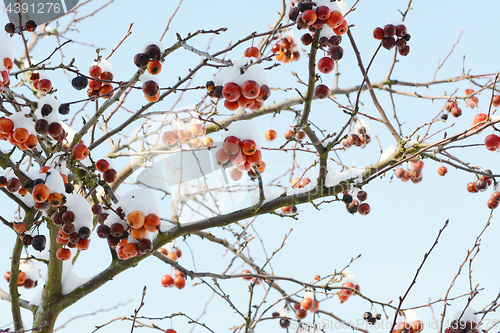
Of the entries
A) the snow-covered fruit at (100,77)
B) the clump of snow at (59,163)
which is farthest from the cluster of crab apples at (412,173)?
the clump of snow at (59,163)

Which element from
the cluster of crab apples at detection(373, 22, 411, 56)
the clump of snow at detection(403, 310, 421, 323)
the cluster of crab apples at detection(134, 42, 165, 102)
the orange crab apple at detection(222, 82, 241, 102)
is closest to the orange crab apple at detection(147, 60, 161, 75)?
the cluster of crab apples at detection(134, 42, 165, 102)

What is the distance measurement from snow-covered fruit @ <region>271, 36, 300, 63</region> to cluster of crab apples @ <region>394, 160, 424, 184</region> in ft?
Answer: 6.98

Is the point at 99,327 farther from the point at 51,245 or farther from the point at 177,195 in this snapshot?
the point at 177,195

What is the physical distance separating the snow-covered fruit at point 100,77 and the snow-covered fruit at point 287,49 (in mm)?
2556

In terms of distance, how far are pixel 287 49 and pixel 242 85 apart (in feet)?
10.3

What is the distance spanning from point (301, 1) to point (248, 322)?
3018 mm

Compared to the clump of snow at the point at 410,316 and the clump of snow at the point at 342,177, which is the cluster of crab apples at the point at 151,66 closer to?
the clump of snow at the point at 342,177

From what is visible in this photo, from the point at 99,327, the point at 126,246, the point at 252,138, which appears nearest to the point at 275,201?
the point at 252,138

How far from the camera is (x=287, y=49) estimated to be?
534 centimetres

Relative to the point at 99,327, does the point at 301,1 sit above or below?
above

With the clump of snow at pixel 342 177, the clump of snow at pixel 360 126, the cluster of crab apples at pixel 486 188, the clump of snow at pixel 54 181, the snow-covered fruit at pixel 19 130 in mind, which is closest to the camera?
the clump of snow at pixel 54 181

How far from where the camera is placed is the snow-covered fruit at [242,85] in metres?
2.45

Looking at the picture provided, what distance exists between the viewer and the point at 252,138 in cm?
258

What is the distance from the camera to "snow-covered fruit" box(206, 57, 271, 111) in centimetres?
245
